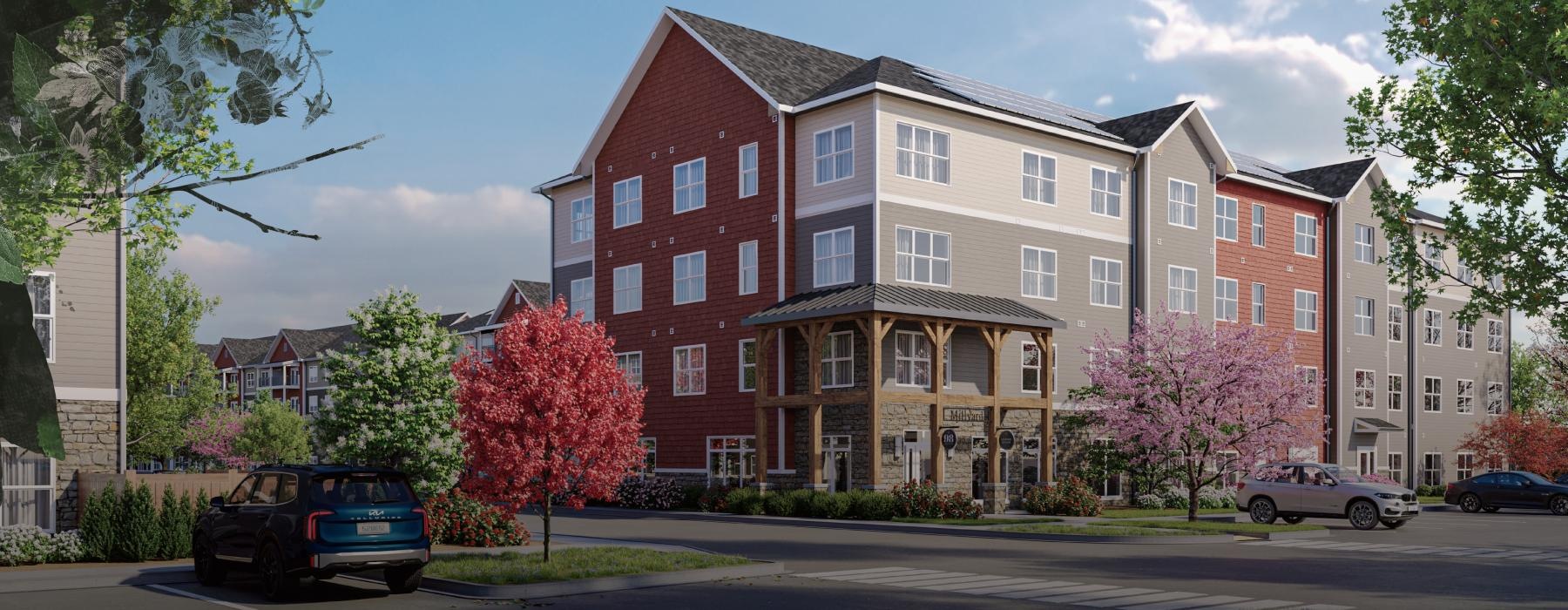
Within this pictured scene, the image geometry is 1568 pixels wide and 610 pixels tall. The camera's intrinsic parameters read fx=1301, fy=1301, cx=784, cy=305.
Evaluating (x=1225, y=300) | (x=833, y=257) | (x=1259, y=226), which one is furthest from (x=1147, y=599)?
(x=1259, y=226)

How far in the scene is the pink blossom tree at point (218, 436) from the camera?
53.6m

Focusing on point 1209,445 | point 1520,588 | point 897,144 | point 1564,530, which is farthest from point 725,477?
point 1520,588

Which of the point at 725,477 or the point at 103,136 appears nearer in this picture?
the point at 103,136

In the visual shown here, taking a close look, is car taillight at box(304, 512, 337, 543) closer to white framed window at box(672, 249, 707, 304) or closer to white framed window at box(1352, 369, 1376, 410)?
white framed window at box(672, 249, 707, 304)

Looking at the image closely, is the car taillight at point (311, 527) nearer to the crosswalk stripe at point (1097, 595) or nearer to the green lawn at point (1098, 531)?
the crosswalk stripe at point (1097, 595)

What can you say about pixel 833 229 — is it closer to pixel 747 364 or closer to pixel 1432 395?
pixel 747 364

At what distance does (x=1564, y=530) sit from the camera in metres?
33.5

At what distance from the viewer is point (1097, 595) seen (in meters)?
16.4

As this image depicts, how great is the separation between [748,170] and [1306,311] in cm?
2433

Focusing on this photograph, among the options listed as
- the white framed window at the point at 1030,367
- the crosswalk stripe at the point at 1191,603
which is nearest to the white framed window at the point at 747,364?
the white framed window at the point at 1030,367

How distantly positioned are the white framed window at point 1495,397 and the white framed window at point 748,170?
40.8 m

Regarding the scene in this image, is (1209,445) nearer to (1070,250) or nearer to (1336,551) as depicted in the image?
(1336,551)

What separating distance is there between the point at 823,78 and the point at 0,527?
29.2 meters

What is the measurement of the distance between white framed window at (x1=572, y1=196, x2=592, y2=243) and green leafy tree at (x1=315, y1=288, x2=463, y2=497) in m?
22.8
